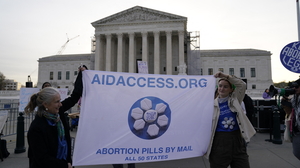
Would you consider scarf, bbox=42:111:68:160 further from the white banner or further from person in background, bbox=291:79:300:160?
person in background, bbox=291:79:300:160

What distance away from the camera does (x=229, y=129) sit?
293 centimetres

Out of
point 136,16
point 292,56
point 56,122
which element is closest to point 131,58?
point 136,16

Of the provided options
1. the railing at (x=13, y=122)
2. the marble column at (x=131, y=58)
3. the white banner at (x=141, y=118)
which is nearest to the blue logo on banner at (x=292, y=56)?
the white banner at (x=141, y=118)

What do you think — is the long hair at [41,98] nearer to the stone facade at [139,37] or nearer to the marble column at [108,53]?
the stone facade at [139,37]

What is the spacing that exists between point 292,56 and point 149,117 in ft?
15.4

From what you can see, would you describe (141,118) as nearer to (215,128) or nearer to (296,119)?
(215,128)

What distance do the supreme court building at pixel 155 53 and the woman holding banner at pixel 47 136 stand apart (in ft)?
128

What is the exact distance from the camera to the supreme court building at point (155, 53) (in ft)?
146

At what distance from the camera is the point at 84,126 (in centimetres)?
304

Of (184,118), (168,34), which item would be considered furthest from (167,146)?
(168,34)

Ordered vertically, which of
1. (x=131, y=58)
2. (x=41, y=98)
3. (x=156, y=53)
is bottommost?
(x=41, y=98)

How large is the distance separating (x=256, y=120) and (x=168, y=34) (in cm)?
3732

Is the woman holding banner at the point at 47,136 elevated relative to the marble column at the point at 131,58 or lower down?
lower down

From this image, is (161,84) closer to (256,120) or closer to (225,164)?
(225,164)
